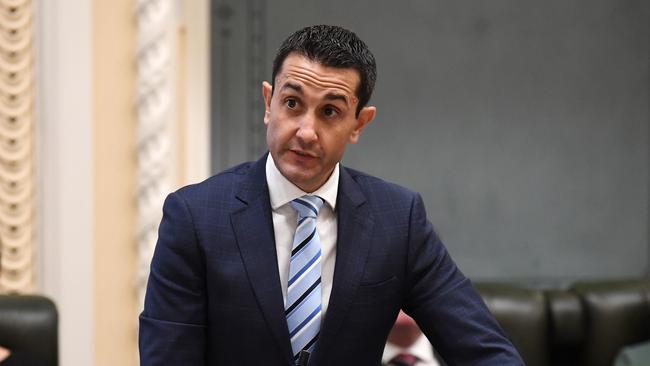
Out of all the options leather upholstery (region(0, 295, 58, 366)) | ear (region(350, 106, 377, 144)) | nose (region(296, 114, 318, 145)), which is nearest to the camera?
nose (region(296, 114, 318, 145))

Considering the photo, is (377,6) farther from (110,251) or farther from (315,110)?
(315,110)

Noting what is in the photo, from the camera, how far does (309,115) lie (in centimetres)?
132

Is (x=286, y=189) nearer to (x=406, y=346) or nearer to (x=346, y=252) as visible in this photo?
(x=346, y=252)

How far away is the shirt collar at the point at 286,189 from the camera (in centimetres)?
144

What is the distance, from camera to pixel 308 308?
1.39 metres

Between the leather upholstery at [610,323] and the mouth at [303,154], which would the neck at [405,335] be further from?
the mouth at [303,154]

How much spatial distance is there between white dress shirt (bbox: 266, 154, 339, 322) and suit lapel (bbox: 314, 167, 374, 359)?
0.08 ft

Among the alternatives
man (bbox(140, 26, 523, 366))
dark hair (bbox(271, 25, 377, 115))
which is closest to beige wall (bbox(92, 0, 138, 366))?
man (bbox(140, 26, 523, 366))

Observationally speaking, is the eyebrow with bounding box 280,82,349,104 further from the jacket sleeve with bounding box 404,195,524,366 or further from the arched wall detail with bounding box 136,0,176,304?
the arched wall detail with bounding box 136,0,176,304

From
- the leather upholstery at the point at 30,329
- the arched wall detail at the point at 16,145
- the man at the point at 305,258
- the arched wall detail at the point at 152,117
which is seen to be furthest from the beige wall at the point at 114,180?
the man at the point at 305,258

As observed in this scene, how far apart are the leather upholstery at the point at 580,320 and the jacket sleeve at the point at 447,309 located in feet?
4.81

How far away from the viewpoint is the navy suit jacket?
4.45ft

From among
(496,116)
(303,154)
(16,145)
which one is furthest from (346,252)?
(496,116)

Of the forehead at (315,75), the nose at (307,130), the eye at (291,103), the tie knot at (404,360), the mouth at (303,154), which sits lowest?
the tie knot at (404,360)
